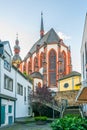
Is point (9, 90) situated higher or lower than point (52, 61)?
lower

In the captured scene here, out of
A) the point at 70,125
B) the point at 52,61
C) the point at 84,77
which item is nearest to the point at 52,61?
the point at 52,61

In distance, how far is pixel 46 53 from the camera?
8281 centimetres

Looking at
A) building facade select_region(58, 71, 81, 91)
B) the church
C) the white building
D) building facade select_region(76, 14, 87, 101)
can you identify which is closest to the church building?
the church

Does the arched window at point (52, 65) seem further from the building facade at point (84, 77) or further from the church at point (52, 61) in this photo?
the building facade at point (84, 77)

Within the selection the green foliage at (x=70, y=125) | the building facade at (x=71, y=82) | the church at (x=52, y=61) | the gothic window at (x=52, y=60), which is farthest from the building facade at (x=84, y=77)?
the gothic window at (x=52, y=60)

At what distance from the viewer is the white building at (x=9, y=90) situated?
27841 mm

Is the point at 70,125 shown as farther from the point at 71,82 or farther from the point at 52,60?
the point at 52,60

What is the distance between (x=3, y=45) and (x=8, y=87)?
5104mm

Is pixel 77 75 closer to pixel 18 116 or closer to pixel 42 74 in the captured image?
pixel 42 74

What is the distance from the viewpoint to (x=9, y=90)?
31156mm

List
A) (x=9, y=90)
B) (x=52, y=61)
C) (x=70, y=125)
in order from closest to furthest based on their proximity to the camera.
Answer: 1. (x=70, y=125)
2. (x=9, y=90)
3. (x=52, y=61)

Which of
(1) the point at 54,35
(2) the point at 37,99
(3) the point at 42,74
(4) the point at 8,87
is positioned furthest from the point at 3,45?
(1) the point at 54,35

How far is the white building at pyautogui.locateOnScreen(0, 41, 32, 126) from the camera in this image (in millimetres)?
27841

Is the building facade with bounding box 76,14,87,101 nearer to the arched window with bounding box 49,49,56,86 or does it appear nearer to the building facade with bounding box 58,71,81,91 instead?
the building facade with bounding box 58,71,81,91
